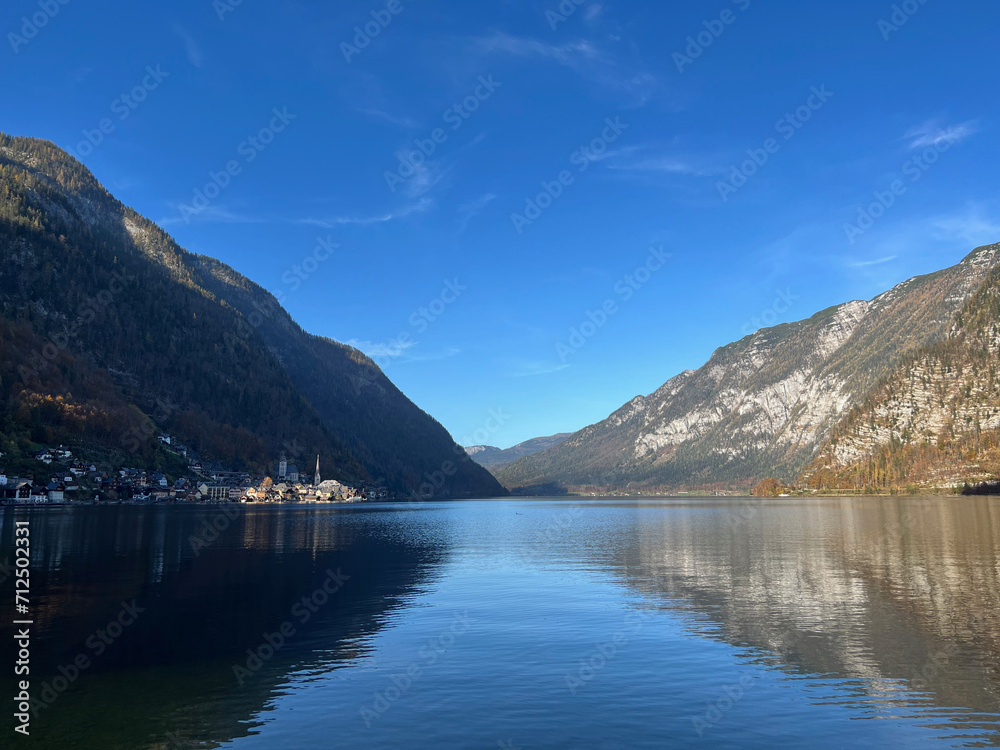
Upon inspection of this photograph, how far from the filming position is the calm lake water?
74.6 ft

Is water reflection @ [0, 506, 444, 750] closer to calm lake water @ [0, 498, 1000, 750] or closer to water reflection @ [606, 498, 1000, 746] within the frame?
calm lake water @ [0, 498, 1000, 750]

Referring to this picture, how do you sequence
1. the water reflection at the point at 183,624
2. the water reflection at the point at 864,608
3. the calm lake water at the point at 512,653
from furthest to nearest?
the water reflection at the point at 864,608, the water reflection at the point at 183,624, the calm lake water at the point at 512,653

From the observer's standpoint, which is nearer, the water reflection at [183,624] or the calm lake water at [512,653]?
the calm lake water at [512,653]

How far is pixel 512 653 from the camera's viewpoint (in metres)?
33.6

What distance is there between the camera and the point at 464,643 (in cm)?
3581

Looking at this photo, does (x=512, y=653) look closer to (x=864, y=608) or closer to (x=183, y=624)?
(x=183, y=624)

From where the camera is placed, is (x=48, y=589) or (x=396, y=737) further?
(x=48, y=589)

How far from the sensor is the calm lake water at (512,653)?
896 inches

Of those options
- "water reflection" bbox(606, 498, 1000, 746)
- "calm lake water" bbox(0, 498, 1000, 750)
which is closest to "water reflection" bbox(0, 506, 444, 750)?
"calm lake water" bbox(0, 498, 1000, 750)

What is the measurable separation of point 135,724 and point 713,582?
156ft

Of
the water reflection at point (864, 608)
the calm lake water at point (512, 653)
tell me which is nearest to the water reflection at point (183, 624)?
the calm lake water at point (512, 653)

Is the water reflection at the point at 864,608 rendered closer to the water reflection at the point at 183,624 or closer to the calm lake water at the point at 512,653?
the calm lake water at the point at 512,653

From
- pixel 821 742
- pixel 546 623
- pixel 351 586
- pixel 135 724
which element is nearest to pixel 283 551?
pixel 351 586

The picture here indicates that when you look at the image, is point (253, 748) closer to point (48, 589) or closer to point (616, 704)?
point (616, 704)
